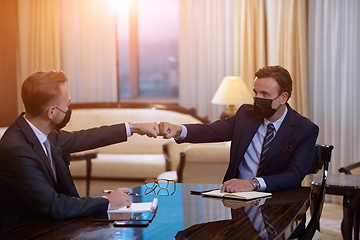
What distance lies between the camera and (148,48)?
687 cm

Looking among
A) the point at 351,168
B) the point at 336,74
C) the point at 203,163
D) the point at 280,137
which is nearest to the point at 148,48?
the point at 336,74

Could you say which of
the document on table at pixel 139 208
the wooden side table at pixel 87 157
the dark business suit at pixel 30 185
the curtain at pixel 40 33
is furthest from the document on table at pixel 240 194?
the curtain at pixel 40 33

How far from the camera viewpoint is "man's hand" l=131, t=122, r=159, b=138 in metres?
2.71

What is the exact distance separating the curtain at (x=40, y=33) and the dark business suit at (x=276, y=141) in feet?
14.3

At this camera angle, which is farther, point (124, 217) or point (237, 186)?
point (237, 186)

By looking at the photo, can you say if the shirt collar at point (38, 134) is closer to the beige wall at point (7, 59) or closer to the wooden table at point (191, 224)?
the wooden table at point (191, 224)

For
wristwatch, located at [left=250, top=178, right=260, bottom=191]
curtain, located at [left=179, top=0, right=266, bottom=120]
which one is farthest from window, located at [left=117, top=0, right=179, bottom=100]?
wristwatch, located at [left=250, top=178, right=260, bottom=191]

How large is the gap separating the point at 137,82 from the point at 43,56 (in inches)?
55.8

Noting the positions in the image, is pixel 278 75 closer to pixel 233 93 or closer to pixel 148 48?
pixel 233 93

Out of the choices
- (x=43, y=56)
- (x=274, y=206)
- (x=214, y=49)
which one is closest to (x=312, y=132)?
(x=274, y=206)

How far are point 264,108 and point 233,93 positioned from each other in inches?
107

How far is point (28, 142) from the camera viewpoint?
6.38 feet

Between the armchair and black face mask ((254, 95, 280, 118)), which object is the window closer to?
the armchair

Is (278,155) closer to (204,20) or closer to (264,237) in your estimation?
(264,237)
